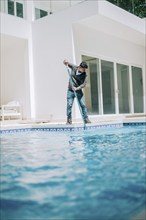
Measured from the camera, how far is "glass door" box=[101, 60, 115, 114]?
10898 millimetres

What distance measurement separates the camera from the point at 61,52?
9.77 meters

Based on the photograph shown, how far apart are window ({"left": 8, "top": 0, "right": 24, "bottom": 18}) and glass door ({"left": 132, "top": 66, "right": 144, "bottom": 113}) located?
551 centimetres

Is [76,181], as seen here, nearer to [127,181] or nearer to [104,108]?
[127,181]

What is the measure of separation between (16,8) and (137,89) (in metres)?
6.35

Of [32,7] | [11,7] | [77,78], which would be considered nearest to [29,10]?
[32,7]

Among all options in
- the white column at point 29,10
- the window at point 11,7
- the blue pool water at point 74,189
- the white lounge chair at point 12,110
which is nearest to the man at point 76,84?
the white lounge chair at point 12,110

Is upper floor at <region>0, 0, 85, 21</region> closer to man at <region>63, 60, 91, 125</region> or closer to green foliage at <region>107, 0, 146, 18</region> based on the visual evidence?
green foliage at <region>107, 0, 146, 18</region>

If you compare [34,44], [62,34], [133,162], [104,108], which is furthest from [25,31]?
[133,162]

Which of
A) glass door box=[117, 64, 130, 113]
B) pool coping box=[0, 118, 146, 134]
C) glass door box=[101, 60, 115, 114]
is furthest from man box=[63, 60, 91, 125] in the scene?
glass door box=[117, 64, 130, 113]

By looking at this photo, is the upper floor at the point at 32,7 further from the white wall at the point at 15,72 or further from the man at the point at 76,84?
the man at the point at 76,84

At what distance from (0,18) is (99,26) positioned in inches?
131

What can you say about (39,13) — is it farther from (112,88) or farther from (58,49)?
(112,88)

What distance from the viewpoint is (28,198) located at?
75.2 inches

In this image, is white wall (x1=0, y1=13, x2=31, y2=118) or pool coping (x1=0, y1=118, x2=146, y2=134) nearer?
pool coping (x1=0, y1=118, x2=146, y2=134)
